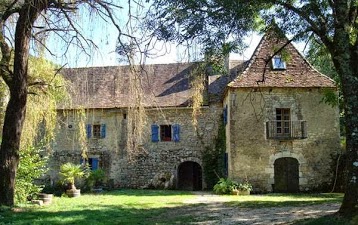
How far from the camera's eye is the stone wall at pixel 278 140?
19.1 meters

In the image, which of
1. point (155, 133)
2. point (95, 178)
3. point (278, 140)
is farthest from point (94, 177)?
point (278, 140)

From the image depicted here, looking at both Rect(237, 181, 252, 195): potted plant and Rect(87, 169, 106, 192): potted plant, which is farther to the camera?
Rect(87, 169, 106, 192): potted plant

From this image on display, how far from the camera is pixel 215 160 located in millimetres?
21781

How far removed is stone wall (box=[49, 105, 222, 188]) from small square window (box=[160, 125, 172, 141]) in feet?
0.86

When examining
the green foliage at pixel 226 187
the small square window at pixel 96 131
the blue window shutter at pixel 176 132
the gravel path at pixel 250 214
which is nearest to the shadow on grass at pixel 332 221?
the gravel path at pixel 250 214

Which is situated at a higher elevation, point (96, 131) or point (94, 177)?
point (96, 131)

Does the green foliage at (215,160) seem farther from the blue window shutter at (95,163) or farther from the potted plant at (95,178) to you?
the blue window shutter at (95,163)

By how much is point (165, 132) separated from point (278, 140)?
618 cm

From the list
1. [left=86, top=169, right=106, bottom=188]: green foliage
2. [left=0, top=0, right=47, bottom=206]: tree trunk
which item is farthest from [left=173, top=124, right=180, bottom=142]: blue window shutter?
[left=0, top=0, right=47, bottom=206]: tree trunk

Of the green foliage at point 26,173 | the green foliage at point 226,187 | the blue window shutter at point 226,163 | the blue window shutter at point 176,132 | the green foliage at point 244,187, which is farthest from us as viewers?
the blue window shutter at point 176,132

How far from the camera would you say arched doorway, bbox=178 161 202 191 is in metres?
24.2

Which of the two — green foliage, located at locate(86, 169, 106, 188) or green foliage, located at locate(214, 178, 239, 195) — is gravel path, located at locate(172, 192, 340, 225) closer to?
green foliage, located at locate(214, 178, 239, 195)

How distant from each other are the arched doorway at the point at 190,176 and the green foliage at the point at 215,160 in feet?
7.48

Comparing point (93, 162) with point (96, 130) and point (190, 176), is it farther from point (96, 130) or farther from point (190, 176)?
point (190, 176)
